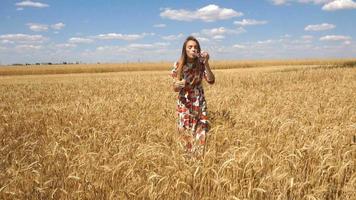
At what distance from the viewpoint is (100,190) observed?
3674mm

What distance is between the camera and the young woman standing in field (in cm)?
595

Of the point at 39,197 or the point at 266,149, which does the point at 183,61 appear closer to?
the point at 266,149

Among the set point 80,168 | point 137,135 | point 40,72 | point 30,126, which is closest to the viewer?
point 80,168

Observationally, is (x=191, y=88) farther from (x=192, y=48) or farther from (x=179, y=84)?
(x=192, y=48)

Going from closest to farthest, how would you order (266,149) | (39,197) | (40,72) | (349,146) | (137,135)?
(39,197) < (349,146) < (266,149) < (137,135) < (40,72)

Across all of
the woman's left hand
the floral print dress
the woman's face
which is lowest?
the floral print dress

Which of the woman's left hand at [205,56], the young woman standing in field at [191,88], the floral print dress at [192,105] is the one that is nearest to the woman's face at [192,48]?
the young woman standing in field at [191,88]

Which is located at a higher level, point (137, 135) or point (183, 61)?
point (183, 61)

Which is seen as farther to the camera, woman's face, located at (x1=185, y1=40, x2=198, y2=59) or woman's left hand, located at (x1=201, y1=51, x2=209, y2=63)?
woman's left hand, located at (x1=201, y1=51, x2=209, y2=63)

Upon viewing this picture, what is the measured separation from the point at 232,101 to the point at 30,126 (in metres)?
4.93

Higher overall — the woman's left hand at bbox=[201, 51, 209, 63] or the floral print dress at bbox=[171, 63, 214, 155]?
the woman's left hand at bbox=[201, 51, 209, 63]

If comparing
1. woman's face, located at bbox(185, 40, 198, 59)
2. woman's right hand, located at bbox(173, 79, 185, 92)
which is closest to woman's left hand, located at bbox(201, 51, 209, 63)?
woman's face, located at bbox(185, 40, 198, 59)

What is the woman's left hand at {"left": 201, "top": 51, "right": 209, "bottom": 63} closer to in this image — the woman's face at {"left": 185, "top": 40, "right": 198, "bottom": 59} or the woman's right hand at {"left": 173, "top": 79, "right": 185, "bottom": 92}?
the woman's face at {"left": 185, "top": 40, "right": 198, "bottom": 59}

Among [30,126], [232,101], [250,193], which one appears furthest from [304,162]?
[232,101]
